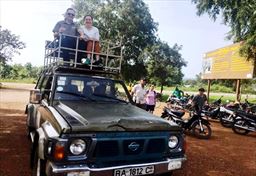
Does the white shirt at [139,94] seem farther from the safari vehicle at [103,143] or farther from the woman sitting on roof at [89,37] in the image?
the safari vehicle at [103,143]

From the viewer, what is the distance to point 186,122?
1054cm

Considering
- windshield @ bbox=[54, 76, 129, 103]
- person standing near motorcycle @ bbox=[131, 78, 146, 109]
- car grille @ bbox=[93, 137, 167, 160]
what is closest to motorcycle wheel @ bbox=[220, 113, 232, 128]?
person standing near motorcycle @ bbox=[131, 78, 146, 109]

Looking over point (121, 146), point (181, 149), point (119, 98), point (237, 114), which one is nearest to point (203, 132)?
point (237, 114)

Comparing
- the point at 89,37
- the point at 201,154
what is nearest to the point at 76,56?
the point at 89,37

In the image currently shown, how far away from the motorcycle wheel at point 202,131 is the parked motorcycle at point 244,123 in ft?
6.76

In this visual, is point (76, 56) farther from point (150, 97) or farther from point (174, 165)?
point (150, 97)

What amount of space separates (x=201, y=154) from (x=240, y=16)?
341 inches

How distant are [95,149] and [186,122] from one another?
24.1ft

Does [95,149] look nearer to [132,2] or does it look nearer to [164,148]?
[164,148]

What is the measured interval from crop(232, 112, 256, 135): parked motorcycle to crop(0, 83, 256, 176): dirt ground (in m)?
0.59

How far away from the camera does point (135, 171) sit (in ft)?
12.4

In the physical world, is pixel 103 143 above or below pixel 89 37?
below

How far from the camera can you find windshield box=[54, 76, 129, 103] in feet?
16.9

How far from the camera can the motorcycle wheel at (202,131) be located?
1009 centimetres
